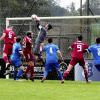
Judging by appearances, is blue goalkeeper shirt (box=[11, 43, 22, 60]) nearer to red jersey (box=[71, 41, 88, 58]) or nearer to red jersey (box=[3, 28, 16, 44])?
red jersey (box=[3, 28, 16, 44])

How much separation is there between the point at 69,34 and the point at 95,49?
5.37 meters

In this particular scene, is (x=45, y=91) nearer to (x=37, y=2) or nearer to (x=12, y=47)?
(x=12, y=47)

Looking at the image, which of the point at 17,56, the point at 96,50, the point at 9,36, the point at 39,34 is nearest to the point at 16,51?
the point at 17,56

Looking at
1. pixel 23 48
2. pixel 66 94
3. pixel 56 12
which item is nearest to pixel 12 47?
pixel 23 48

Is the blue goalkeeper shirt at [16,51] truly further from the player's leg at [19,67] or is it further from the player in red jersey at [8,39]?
the player in red jersey at [8,39]

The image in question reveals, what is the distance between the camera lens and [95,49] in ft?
72.0

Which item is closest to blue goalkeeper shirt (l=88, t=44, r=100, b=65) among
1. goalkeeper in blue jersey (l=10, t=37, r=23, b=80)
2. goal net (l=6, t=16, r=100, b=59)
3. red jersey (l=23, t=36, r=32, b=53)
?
red jersey (l=23, t=36, r=32, b=53)

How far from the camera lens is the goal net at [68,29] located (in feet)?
88.0

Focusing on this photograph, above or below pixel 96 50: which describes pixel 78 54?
below

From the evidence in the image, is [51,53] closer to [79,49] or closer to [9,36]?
[79,49]

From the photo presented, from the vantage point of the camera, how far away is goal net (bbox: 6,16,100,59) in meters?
26.8

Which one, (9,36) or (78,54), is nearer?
(78,54)

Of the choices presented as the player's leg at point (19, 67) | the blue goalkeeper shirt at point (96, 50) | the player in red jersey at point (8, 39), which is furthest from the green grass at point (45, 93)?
the player in red jersey at point (8, 39)

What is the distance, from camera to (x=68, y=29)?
1073 inches
